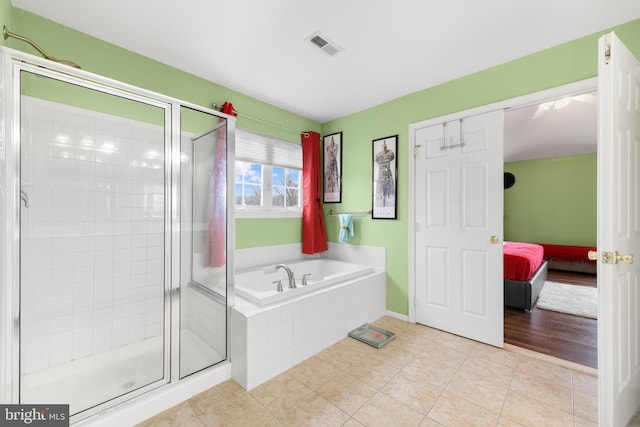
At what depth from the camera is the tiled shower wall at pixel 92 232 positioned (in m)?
1.69

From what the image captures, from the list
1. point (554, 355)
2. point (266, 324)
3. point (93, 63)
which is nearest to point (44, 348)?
point (266, 324)

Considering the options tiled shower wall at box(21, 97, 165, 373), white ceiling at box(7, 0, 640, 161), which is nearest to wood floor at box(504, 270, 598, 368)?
white ceiling at box(7, 0, 640, 161)

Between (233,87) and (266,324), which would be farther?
(233,87)

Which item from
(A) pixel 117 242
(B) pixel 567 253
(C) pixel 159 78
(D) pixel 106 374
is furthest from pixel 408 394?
(B) pixel 567 253

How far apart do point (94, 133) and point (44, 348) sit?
1.48 meters

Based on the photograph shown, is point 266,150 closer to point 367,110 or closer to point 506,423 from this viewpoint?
point 367,110

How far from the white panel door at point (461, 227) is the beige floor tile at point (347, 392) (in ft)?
4.02

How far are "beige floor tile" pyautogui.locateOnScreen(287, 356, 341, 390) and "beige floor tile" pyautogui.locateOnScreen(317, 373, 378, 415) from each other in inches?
2.0

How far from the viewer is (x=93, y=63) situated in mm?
1921

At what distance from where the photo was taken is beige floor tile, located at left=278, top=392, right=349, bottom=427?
1.48 metres

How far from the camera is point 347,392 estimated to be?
67.9 inches

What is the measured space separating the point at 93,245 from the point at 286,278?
1773 millimetres

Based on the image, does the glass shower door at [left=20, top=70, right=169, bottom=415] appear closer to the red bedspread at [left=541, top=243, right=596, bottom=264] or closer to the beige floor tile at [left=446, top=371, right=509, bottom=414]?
the beige floor tile at [left=446, top=371, right=509, bottom=414]

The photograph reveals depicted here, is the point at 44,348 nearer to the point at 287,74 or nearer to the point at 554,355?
the point at 287,74
